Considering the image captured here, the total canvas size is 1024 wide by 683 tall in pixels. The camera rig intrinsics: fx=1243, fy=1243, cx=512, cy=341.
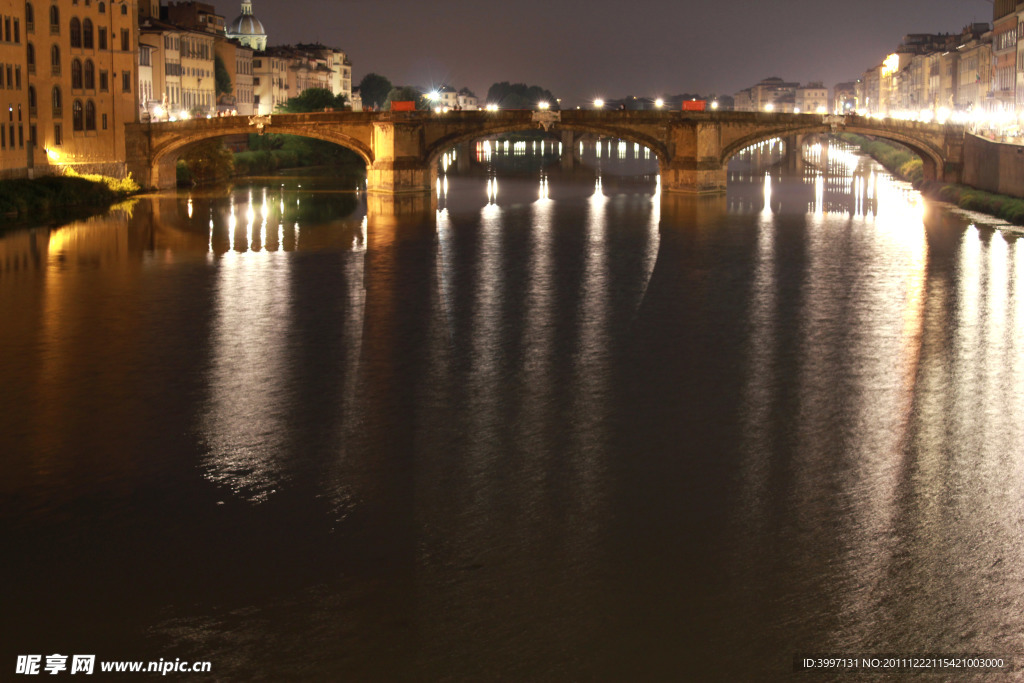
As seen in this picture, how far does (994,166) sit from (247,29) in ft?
347

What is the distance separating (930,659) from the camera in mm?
10578

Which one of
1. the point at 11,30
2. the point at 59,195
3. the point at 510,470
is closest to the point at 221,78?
the point at 11,30

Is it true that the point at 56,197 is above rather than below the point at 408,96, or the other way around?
below

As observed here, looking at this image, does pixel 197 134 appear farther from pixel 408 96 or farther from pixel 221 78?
pixel 408 96

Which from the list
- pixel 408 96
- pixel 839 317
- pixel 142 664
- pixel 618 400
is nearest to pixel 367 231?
pixel 839 317

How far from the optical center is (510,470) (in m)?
15.3

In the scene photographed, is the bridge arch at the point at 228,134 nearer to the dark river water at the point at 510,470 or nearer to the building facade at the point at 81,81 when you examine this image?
the building facade at the point at 81,81

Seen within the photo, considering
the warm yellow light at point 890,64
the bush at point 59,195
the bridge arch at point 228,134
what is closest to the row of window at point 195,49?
the bridge arch at point 228,134

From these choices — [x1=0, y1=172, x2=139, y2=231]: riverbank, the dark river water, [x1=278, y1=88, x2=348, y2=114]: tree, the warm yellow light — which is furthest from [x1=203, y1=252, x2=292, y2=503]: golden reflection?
the warm yellow light

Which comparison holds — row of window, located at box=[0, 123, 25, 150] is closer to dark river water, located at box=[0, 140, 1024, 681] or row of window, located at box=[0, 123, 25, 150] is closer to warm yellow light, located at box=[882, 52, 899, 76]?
dark river water, located at box=[0, 140, 1024, 681]

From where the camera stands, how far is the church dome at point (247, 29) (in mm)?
142000

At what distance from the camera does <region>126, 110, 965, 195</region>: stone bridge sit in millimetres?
62438

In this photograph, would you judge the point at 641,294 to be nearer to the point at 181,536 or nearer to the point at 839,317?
the point at 839,317

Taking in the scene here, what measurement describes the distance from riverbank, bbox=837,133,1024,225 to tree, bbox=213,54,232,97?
54.0 meters
